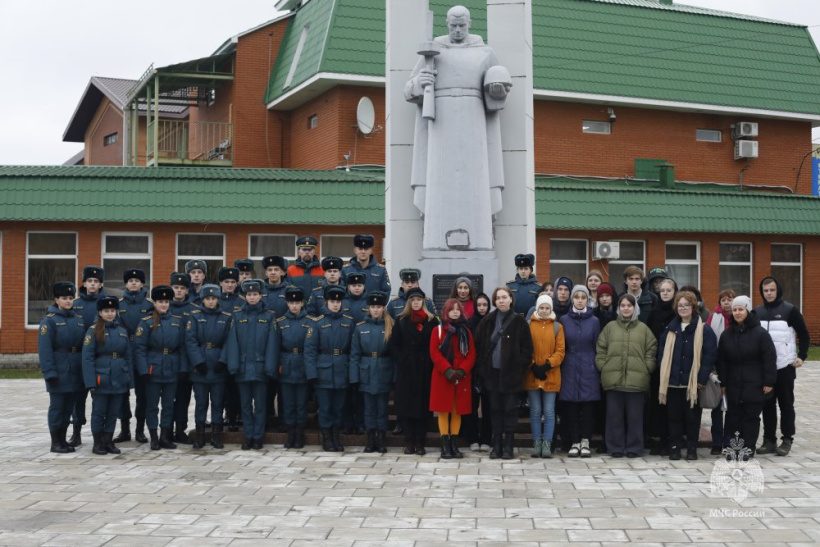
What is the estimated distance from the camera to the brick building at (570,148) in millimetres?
20453

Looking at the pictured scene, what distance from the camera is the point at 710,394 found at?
975 cm

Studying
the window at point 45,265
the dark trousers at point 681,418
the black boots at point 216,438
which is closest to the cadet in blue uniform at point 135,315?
the black boots at point 216,438

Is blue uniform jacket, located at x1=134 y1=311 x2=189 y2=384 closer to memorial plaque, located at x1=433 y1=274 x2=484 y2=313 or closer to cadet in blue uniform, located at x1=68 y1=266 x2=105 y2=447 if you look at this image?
cadet in blue uniform, located at x1=68 y1=266 x2=105 y2=447

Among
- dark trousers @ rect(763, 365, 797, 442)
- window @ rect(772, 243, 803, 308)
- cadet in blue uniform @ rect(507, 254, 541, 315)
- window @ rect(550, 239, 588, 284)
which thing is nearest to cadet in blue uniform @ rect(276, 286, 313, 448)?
cadet in blue uniform @ rect(507, 254, 541, 315)

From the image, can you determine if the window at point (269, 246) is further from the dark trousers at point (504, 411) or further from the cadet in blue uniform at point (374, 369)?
the dark trousers at point (504, 411)

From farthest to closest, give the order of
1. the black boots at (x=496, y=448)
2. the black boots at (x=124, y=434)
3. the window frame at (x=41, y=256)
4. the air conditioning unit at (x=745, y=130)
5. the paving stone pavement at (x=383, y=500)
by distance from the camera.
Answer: the air conditioning unit at (x=745, y=130)
the window frame at (x=41, y=256)
the black boots at (x=124, y=434)
the black boots at (x=496, y=448)
the paving stone pavement at (x=383, y=500)

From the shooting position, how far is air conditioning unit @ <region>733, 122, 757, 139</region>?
27.0 meters

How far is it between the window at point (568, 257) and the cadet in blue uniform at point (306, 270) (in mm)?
12058

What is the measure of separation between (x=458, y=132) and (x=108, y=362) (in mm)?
4763

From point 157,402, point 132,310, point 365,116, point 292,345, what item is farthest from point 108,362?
point 365,116

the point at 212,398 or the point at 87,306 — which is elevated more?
the point at 87,306

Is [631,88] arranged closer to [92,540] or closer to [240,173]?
[240,173]

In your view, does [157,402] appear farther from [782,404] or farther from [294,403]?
[782,404]

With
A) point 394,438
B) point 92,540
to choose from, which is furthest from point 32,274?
point 92,540
